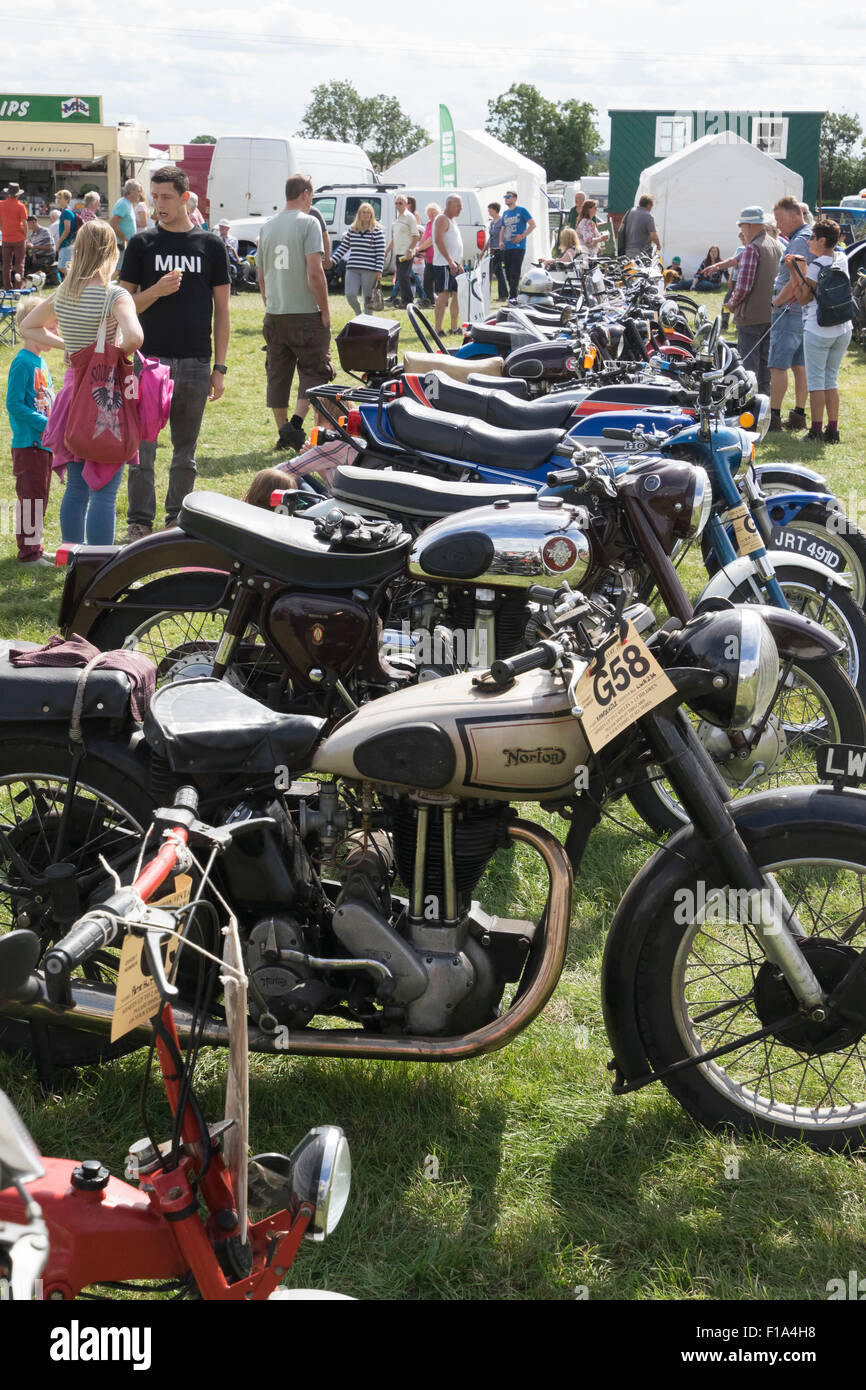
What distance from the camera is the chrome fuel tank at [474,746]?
259 centimetres

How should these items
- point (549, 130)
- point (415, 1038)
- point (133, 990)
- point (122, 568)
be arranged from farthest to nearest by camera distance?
point (549, 130) < point (122, 568) < point (415, 1038) < point (133, 990)

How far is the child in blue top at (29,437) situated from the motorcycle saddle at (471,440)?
2.48 meters

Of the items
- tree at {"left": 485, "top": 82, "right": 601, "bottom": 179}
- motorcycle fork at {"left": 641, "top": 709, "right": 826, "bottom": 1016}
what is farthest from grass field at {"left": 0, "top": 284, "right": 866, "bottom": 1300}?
tree at {"left": 485, "top": 82, "right": 601, "bottom": 179}

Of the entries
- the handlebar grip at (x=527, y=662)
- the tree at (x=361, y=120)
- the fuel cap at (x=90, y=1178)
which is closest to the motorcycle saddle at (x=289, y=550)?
the handlebar grip at (x=527, y=662)

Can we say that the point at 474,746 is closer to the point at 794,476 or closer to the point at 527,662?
the point at 527,662

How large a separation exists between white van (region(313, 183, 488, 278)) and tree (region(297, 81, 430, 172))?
70.4 meters

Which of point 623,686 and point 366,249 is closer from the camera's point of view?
point 623,686

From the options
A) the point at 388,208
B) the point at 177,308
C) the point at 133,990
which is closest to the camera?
the point at 133,990

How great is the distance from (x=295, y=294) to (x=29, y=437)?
9.70 ft

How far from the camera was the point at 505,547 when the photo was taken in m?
3.69

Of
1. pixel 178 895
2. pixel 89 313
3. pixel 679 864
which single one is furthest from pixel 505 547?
pixel 89 313

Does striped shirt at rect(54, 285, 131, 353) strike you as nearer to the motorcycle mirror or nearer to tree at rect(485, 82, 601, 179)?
the motorcycle mirror

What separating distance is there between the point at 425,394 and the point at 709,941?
337cm
